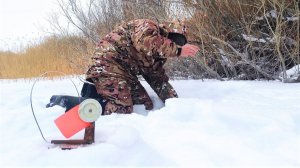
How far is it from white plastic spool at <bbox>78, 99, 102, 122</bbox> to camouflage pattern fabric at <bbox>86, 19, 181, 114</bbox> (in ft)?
3.62

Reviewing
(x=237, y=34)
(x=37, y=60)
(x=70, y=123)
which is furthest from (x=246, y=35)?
(x=37, y=60)

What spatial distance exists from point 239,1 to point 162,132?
79.4 inches

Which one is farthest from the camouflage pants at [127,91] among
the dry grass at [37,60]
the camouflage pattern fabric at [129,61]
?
the dry grass at [37,60]

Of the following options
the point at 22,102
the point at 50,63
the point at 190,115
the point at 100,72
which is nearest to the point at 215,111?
the point at 190,115

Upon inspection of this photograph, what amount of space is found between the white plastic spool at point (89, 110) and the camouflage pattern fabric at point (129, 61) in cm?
110

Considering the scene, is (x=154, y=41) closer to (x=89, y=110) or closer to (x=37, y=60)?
(x=89, y=110)

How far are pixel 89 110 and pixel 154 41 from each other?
1.20m

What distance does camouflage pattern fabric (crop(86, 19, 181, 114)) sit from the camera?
9.51 ft

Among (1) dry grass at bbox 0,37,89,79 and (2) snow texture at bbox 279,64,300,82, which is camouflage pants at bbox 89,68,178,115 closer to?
(2) snow texture at bbox 279,64,300,82

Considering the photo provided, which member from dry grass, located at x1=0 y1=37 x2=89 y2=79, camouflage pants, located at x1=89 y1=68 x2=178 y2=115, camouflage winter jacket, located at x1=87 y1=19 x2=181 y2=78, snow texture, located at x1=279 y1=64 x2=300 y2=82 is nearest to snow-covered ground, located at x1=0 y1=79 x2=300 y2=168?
camouflage pants, located at x1=89 y1=68 x2=178 y2=115

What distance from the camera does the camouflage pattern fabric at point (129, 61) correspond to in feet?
9.51

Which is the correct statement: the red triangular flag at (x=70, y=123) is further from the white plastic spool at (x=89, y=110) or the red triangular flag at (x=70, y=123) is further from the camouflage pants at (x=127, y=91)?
the camouflage pants at (x=127, y=91)

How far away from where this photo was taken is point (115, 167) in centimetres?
151

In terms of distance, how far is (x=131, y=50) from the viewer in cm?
310
